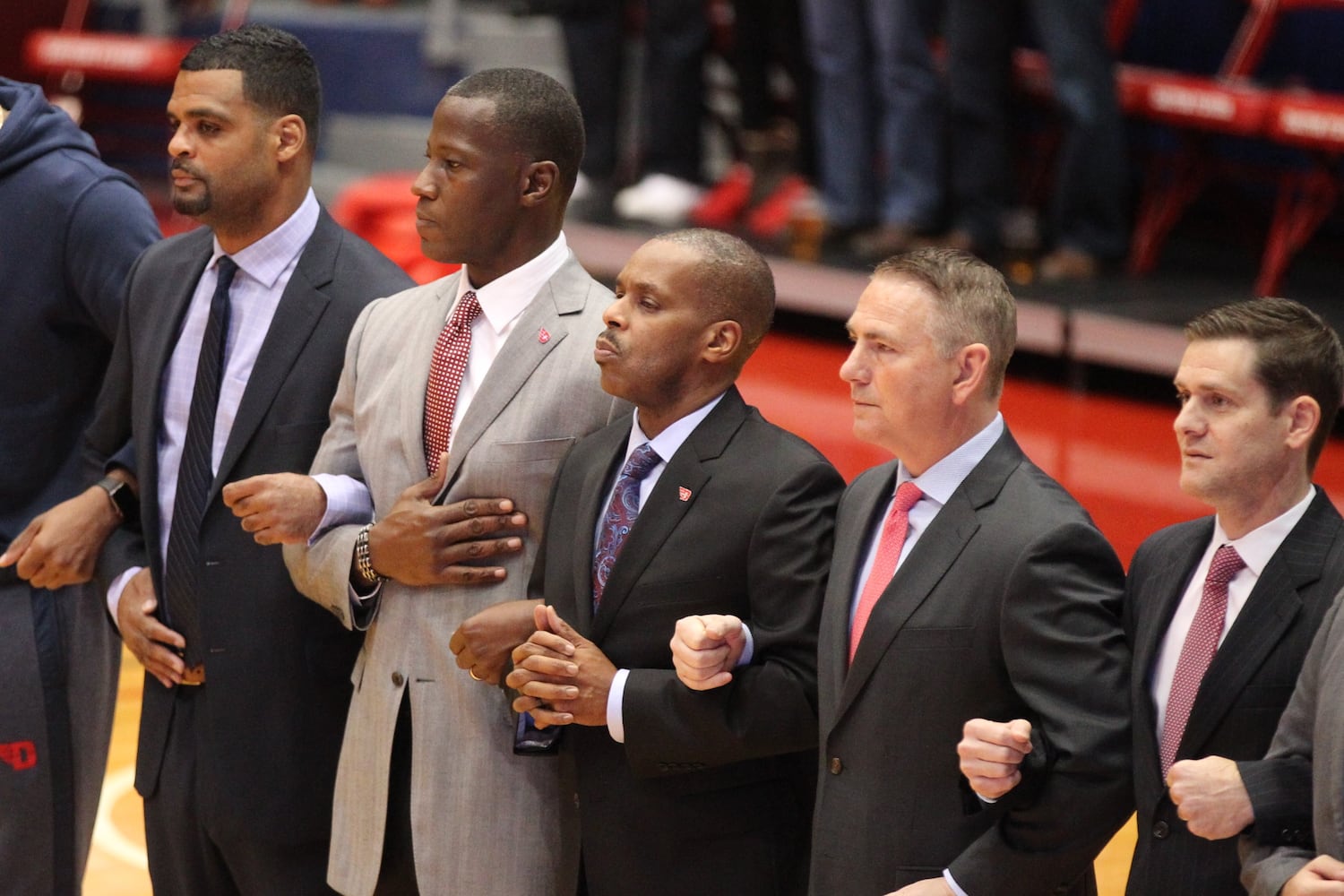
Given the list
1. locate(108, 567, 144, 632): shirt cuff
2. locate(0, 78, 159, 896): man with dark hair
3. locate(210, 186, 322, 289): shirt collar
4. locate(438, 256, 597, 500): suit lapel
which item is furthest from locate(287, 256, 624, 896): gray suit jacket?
locate(0, 78, 159, 896): man with dark hair

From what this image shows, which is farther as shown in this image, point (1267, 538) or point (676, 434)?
point (676, 434)

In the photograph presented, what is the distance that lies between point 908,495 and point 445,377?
31.1 inches

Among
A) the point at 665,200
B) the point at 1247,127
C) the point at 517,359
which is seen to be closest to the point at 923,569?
the point at 517,359

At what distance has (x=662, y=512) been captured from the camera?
257 cm

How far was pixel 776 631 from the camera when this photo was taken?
2508mm

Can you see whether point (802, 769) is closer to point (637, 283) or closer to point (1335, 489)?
point (637, 283)

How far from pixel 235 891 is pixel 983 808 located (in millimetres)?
1396

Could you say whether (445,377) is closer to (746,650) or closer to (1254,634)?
(746,650)

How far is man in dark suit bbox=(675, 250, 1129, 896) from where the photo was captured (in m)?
2.27

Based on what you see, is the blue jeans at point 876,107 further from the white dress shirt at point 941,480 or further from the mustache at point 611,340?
the white dress shirt at point 941,480

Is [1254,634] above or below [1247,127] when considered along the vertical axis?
below

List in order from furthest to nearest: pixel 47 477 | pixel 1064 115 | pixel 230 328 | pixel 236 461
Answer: pixel 1064 115 < pixel 47 477 < pixel 230 328 < pixel 236 461

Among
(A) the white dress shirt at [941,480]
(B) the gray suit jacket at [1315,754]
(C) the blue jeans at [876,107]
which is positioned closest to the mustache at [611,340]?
(A) the white dress shirt at [941,480]

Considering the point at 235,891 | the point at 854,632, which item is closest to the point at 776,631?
the point at 854,632
